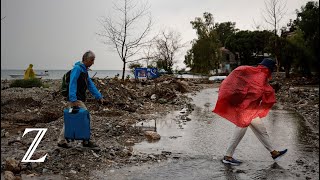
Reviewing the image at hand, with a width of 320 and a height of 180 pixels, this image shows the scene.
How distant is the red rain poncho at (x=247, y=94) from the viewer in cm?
495

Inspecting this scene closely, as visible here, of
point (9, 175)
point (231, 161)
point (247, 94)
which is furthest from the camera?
point (231, 161)

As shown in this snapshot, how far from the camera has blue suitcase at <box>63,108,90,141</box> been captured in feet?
17.5

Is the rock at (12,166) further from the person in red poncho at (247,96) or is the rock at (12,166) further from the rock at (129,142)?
the person in red poncho at (247,96)

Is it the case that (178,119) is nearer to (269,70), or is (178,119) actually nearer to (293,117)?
(293,117)

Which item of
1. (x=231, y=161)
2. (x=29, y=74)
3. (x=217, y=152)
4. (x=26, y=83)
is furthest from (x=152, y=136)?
(x=29, y=74)

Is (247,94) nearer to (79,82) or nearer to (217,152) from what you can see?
(217,152)

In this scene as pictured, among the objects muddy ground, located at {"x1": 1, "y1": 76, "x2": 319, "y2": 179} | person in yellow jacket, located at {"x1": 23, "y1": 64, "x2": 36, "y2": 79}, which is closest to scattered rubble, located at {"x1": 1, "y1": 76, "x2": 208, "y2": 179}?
muddy ground, located at {"x1": 1, "y1": 76, "x2": 319, "y2": 179}

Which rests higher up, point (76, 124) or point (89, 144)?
point (76, 124)

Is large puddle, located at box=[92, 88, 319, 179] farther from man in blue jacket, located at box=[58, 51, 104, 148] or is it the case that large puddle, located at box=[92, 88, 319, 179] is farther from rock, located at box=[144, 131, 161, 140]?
man in blue jacket, located at box=[58, 51, 104, 148]

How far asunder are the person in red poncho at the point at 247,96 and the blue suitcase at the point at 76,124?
2067 millimetres

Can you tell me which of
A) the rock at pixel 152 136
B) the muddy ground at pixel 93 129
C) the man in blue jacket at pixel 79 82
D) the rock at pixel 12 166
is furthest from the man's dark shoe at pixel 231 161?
the rock at pixel 12 166

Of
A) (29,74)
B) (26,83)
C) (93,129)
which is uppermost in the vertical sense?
(29,74)

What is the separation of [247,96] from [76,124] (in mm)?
2631

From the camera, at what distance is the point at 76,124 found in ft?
17.6
